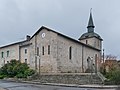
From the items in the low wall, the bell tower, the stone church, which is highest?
the bell tower

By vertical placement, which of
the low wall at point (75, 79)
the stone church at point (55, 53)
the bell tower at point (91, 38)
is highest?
the bell tower at point (91, 38)

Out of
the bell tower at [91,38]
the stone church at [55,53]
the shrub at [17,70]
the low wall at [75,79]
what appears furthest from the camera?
the bell tower at [91,38]

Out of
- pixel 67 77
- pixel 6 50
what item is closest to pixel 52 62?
pixel 67 77

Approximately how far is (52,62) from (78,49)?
7782 millimetres

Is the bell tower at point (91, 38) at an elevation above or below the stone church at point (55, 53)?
above

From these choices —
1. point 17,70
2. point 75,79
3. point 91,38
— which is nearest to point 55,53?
point 17,70

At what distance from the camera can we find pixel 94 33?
66625mm

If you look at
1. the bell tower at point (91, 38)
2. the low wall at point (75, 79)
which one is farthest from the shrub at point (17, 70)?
the bell tower at point (91, 38)

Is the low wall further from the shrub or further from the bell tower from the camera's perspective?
the bell tower

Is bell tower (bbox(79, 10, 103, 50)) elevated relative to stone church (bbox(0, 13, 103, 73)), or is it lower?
elevated

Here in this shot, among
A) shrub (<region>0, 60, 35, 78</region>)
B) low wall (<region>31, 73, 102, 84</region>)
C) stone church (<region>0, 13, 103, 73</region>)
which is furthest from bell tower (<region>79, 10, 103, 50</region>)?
low wall (<region>31, 73, 102, 84</region>)

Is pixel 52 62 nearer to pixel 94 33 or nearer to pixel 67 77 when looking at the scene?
pixel 67 77

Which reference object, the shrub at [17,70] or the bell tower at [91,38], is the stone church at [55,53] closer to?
the shrub at [17,70]

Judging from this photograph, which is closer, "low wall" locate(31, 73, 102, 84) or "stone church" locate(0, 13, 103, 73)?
"low wall" locate(31, 73, 102, 84)
